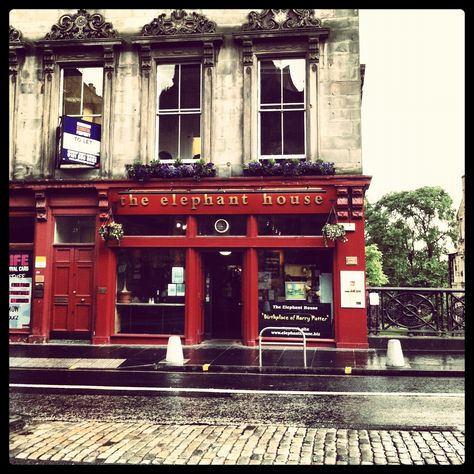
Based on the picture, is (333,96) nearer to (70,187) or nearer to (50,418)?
(70,187)

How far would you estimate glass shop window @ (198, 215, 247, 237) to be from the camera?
14.7 meters

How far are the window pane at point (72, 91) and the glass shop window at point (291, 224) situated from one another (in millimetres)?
6936

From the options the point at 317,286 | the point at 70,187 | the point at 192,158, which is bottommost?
the point at 317,286

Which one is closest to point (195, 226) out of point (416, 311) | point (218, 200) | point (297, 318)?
point (218, 200)

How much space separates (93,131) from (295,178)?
630cm

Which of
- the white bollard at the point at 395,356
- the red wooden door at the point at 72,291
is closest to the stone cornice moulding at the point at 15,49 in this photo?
the red wooden door at the point at 72,291

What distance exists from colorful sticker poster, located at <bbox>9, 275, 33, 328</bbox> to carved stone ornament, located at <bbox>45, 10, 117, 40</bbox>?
7.74m

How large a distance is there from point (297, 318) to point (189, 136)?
6.48 metres

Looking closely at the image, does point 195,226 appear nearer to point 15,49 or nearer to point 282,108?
point 282,108

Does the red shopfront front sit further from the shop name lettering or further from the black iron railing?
the black iron railing

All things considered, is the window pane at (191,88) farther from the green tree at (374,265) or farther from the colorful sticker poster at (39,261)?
the green tree at (374,265)

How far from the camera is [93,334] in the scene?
14703 mm

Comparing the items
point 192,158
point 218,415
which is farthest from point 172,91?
point 218,415
